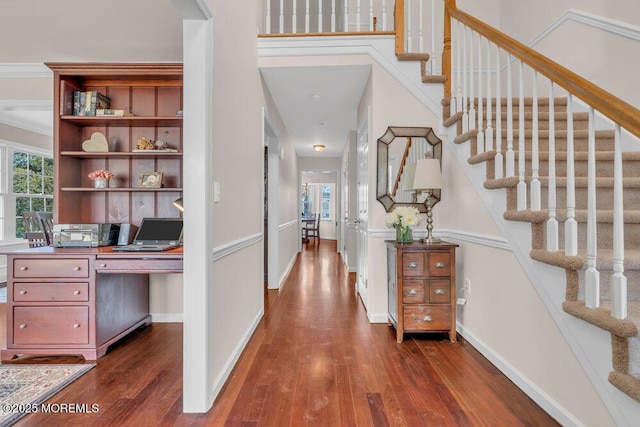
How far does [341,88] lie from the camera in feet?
11.9

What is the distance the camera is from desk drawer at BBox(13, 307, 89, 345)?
7.26ft

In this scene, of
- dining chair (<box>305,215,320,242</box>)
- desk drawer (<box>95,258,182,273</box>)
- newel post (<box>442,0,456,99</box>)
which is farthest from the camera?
dining chair (<box>305,215,320,242</box>)

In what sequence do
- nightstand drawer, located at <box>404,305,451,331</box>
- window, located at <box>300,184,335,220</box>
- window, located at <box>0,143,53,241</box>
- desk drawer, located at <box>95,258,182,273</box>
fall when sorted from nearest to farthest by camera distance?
desk drawer, located at <box>95,258,182,273</box>
nightstand drawer, located at <box>404,305,451,331</box>
window, located at <box>0,143,53,241</box>
window, located at <box>300,184,335,220</box>

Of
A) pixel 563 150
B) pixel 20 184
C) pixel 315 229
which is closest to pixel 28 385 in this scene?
pixel 563 150

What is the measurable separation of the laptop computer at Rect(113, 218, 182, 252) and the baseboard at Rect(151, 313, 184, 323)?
0.90m

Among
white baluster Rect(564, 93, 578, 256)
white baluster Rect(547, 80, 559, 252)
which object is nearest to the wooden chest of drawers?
white baluster Rect(547, 80, 559, 252)

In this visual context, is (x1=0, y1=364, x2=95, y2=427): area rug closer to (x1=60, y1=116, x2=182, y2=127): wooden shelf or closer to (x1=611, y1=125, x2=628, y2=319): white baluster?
(x1=60, y1=116, x2=182, y2=127): wooden shelf

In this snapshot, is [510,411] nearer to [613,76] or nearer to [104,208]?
[613,76]

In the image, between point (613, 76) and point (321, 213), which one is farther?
point (321, 213)

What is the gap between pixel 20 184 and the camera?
17.5 ft

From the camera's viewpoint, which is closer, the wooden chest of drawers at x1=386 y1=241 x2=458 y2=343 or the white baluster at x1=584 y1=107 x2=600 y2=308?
the white baluster at x1=584 y1=107 x2=600 y2=308

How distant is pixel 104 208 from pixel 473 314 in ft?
10.6

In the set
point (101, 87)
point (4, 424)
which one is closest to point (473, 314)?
point (4, 424)

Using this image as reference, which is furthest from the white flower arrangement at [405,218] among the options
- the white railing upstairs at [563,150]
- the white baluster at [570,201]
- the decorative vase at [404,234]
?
the white baluster at [570,201]
